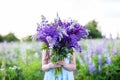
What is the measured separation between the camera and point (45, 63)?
5.36 metres

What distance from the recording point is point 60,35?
189 inches

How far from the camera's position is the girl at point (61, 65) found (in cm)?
516

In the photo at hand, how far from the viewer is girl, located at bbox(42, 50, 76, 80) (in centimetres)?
516

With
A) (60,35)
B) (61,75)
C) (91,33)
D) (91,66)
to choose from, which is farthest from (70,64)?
(91,33)

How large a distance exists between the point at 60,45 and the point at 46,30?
251 millimetres

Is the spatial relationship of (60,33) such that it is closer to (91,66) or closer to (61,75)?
(61,75)

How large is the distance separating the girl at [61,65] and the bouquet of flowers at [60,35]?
0.46ft

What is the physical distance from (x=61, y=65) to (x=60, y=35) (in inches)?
18.0

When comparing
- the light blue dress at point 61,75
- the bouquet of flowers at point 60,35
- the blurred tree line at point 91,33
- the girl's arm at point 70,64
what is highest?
the blurred tree line at point 91,33

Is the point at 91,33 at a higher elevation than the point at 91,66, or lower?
higher

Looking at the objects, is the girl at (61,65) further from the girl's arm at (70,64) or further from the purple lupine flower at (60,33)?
the purple lupine flower at (60,33)

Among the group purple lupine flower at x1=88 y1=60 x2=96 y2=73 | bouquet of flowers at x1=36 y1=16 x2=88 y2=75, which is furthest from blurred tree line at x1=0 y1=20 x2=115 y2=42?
bouquet of flowers at x1=36 y1=16 x2=88 y2=75

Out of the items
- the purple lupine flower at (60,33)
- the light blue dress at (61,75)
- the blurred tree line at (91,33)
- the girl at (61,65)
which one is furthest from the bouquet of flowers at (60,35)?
the blurred tree line at (91,33)

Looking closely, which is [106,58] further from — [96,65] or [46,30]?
[46,30]
